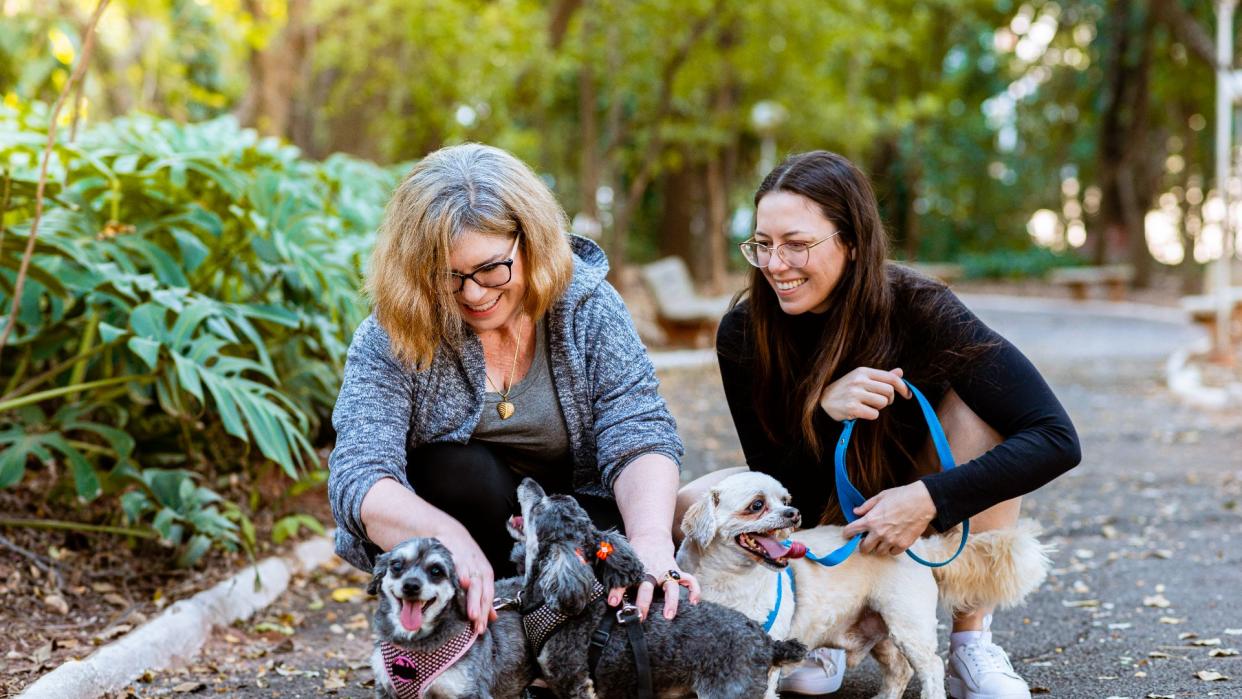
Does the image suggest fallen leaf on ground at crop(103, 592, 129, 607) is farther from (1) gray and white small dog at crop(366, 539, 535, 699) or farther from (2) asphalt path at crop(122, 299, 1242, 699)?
(1) gray and white small dog at crop(366, 539, 535, 699)

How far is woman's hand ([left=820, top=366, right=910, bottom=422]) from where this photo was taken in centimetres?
318

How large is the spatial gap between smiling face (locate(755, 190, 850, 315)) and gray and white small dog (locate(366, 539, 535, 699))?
4.19 ft

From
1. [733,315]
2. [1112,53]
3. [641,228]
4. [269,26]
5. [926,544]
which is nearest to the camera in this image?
[926,544]

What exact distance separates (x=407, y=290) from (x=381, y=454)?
0.43 m

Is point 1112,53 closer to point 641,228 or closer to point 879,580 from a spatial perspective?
point 641,228

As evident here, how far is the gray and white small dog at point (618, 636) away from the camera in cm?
266

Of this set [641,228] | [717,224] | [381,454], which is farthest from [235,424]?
[641,228]

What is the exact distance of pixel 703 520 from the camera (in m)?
3.02

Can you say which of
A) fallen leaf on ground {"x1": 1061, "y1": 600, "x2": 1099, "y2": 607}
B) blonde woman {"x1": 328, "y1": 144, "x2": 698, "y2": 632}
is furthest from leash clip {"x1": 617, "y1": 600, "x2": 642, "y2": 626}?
fallen leaf on ground {"x1": 1061, "y1": 600, "x2": 1099, "y2": 607}

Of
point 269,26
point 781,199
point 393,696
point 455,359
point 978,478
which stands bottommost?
point 393,696

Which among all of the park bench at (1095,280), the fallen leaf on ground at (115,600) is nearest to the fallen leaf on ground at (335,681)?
the fallen leaf on ground at (115,600)

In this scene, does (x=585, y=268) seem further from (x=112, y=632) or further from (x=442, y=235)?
(x=112, y=632)

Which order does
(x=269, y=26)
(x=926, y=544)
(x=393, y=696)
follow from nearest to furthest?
(x=393, y=696), (x=926, y=544), (x=269, y=26)

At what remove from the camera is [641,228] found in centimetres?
3131
